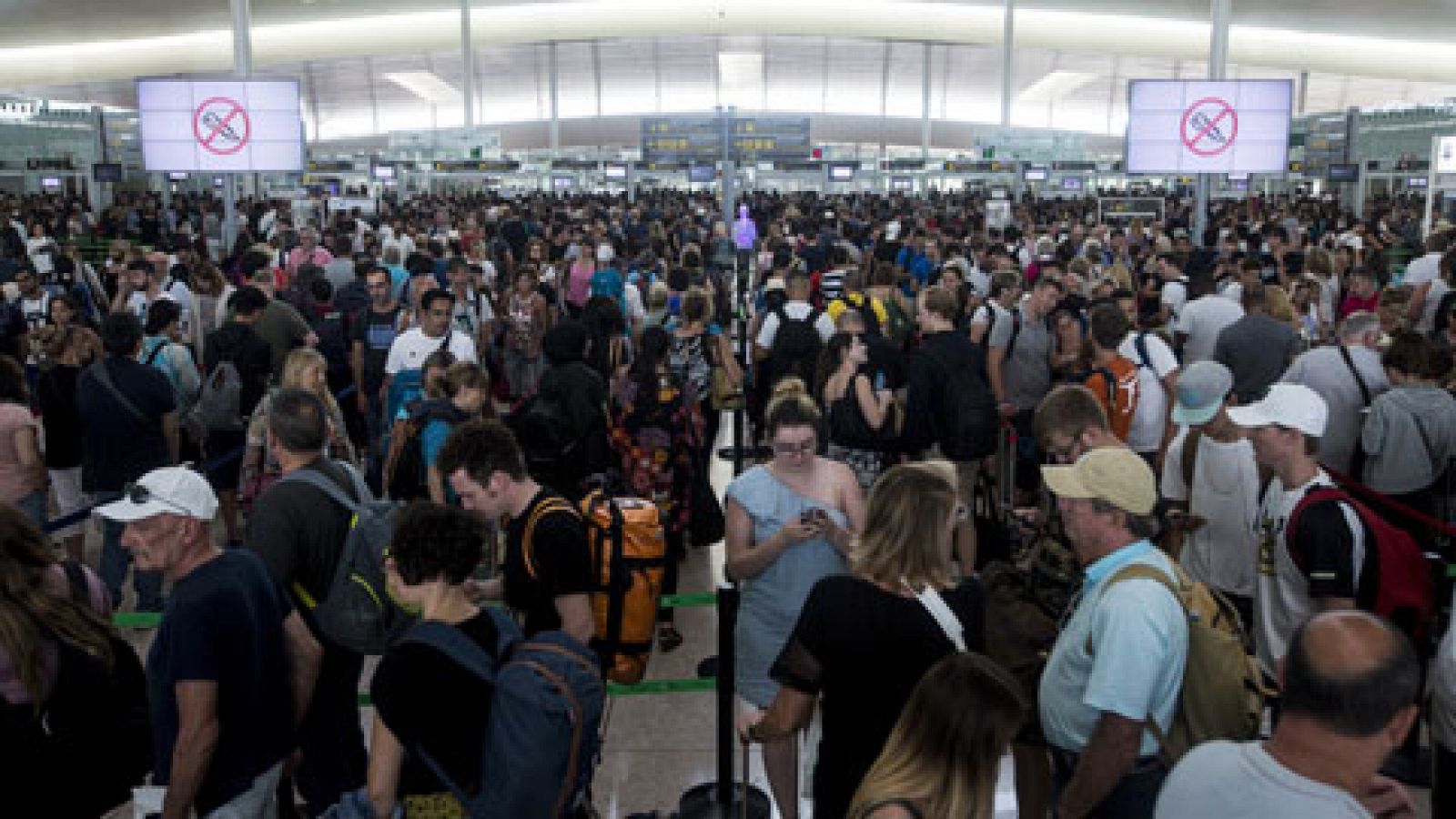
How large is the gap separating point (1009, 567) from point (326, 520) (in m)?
2.01

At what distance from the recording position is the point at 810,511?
12.2 ft

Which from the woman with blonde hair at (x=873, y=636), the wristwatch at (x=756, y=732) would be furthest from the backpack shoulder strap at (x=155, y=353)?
the woman with blonde hair at (x=873, y=636)

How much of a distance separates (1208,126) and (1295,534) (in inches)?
435

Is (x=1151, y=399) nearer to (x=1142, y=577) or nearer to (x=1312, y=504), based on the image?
(x=1312, y=504)

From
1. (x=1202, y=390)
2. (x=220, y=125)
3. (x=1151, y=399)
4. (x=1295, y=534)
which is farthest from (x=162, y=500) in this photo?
(x=220, y=125)

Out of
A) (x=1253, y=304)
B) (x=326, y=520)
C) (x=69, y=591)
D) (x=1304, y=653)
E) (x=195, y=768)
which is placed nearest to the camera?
(x=1304, y=653)

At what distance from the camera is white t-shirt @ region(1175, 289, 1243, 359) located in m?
7.89

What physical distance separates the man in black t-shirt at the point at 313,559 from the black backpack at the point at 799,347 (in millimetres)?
4317

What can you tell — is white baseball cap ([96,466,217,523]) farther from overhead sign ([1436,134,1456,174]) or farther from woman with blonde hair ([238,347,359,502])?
overhead sign ([1436,134,1456,174])

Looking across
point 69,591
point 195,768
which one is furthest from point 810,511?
point 69,591

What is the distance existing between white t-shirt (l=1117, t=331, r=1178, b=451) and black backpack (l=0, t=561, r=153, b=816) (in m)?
4.78

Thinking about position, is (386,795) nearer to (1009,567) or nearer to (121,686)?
(121,686)

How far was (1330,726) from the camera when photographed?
6.42 ft

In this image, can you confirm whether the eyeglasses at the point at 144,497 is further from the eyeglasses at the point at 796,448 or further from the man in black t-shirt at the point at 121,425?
the man in black t-shirt at the point at 121,425
